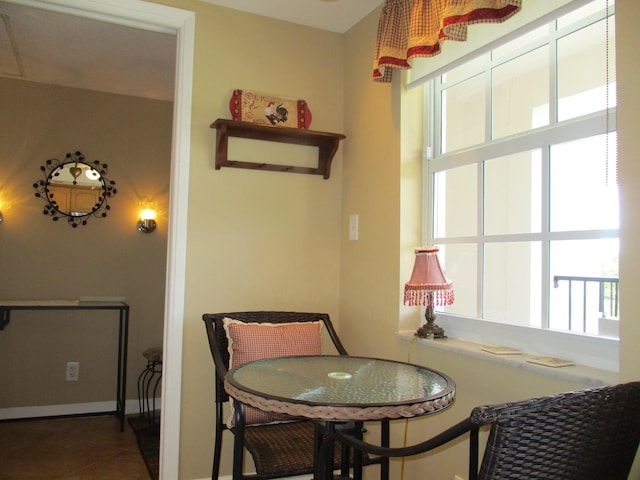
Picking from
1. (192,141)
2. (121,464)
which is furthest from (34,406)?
(192,141)

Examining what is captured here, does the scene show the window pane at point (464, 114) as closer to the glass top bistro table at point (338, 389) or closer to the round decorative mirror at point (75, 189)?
the glass top bistro table at point (338, 389)

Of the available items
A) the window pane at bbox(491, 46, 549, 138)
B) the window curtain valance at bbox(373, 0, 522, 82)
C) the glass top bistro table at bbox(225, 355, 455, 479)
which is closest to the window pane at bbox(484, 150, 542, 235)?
the window pane at bbox(491, 46, 549, 138)

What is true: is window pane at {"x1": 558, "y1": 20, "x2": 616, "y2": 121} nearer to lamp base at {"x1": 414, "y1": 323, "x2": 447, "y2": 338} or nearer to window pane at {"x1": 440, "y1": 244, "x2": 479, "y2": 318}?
window pane at {"x1": 440, "y1": 244, "x2": 479, "y2": 318}

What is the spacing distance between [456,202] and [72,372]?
3074 millimetres

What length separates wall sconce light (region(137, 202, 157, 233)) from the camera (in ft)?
13.0

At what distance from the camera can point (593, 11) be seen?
1.57 meters

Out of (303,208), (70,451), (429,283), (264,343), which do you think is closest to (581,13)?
(429,283)

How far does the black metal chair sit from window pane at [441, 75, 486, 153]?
4.01 ft

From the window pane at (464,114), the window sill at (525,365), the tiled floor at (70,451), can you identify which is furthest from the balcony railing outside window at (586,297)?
the tiled floor at (70,451)

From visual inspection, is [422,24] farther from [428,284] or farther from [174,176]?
[174,176]

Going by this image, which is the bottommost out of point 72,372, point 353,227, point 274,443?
point 72,372

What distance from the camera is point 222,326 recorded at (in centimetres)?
219

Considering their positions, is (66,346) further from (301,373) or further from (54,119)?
(301,373)

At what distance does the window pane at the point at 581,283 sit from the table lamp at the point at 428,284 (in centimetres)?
38
